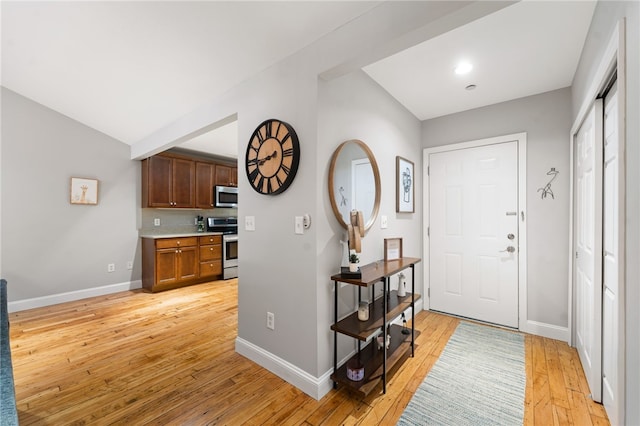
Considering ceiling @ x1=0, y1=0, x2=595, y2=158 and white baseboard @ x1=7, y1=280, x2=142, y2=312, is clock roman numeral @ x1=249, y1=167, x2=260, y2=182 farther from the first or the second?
white baseboard @ x1=7, y1=280, x2=142, y2=312

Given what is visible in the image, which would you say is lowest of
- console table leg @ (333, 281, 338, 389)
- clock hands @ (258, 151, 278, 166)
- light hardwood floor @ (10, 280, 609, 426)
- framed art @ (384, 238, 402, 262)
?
light hardwood floor @ (10, 280, 609, 426)

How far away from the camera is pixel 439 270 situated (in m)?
3.29

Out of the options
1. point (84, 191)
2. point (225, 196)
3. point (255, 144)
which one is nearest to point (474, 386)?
point (255, 144)

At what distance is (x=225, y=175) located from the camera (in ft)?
17.3

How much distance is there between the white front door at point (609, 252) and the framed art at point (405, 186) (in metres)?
1.49

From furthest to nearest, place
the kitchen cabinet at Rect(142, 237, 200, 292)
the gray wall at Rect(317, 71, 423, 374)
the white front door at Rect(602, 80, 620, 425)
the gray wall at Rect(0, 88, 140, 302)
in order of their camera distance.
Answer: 1. the kitchen cabinet at Rect(142, 237, 200, 292)
2. the gray wall at Rect(0, 88, 140, 302)
3. the gray wall at Rect(317, 71, 423, 374)
4. the white front door at Rect(602, 80, 620, 425)

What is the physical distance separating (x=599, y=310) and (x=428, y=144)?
2.29 meters

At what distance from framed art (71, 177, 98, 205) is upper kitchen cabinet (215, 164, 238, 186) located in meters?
1.81

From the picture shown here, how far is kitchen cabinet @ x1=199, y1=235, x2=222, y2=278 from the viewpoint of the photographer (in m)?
4.68

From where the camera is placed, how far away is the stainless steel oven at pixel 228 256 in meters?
4.99

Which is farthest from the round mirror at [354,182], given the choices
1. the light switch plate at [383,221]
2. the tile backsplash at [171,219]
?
the tile backsplash at [171,219]

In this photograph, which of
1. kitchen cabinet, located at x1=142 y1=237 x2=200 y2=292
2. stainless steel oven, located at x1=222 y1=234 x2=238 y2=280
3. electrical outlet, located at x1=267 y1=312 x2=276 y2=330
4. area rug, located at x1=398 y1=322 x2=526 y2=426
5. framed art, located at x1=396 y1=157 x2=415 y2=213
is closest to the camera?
area rug, located at x1=398 y1=322 x2=526 y2=426

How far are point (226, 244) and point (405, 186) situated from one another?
138 inches

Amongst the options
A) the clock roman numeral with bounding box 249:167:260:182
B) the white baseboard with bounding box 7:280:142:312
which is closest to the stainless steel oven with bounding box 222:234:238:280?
the white baseboard with bounding box 7:280:142:312
